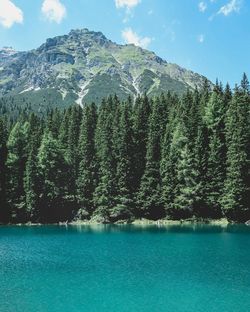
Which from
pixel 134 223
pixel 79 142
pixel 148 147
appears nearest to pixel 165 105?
pixel 148 147

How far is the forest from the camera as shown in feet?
308

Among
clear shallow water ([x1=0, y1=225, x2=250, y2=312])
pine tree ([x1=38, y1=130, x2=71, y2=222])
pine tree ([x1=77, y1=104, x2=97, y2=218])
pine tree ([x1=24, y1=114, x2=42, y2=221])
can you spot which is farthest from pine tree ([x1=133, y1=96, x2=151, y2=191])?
clear shallow water ([x1=0, y1=225, x2=250, y2=312])

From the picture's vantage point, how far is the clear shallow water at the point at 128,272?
36.2 meters

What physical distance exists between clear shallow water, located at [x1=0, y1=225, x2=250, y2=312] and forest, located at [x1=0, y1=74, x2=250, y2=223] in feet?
54.2

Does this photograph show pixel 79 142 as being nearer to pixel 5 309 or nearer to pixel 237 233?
A: pixel 237 233

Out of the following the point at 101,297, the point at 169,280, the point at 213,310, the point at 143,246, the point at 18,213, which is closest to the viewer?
the point at 213,310

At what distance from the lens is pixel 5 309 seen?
34438 mm

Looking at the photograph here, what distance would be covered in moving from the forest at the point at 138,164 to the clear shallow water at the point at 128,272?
16.5 m

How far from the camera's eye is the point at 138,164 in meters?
104

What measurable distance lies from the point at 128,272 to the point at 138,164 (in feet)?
190

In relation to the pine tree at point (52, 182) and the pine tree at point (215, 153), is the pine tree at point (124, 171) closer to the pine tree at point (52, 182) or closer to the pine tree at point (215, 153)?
the pine tree at point (52, 182)

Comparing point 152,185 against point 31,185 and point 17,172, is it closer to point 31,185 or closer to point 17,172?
point 31,185

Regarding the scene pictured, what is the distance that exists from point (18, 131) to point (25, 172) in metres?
11.2

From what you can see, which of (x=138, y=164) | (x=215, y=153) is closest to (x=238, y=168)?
(x=215, y=153)
